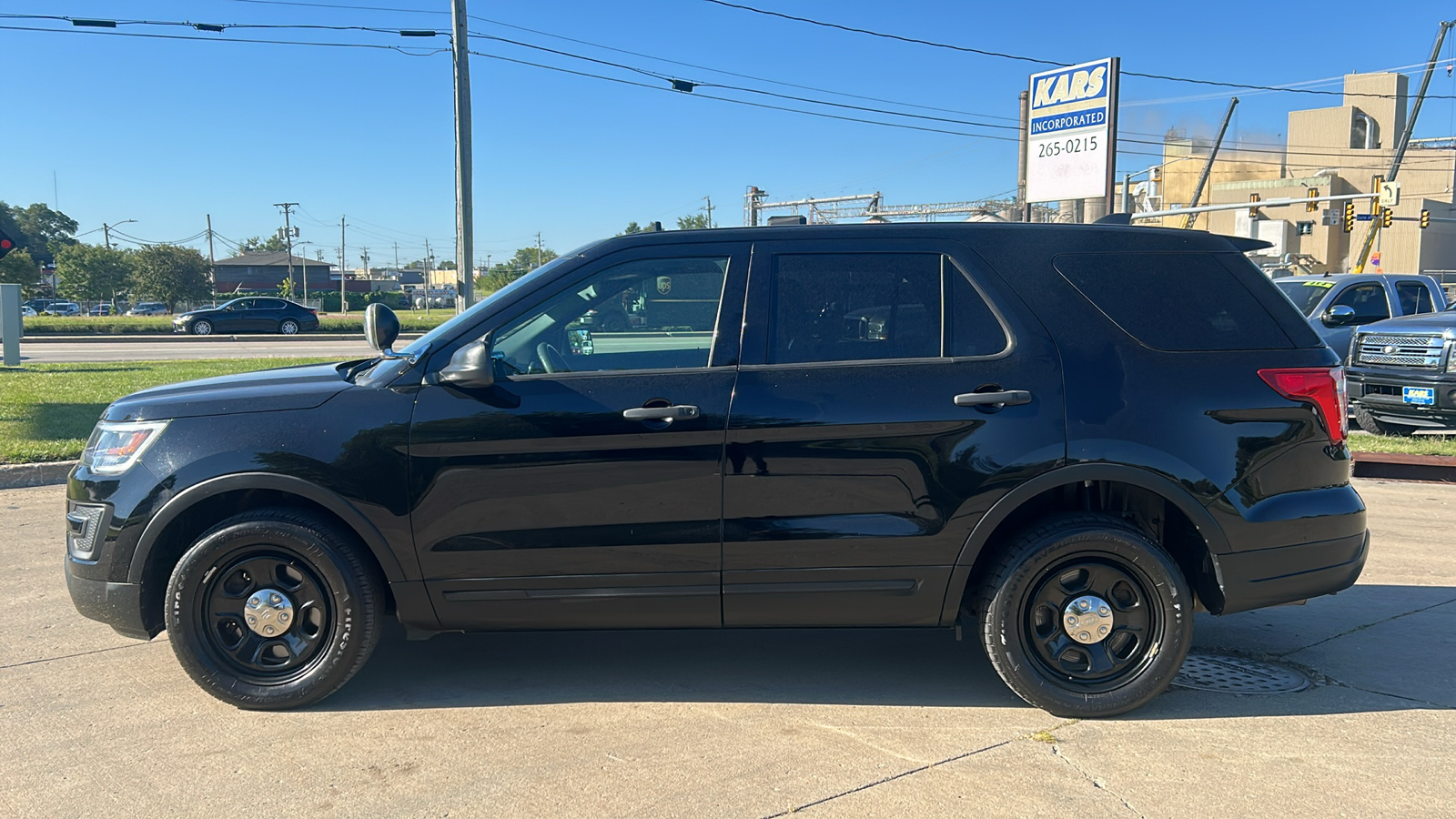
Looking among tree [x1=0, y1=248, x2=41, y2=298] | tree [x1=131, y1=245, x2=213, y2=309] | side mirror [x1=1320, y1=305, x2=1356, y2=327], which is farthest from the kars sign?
tree [x1=131, y1=245, x2=213, y2=309]

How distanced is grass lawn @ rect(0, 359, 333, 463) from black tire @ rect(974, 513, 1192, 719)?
810 centimetres

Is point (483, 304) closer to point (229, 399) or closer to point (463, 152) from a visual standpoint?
point (229, 399)

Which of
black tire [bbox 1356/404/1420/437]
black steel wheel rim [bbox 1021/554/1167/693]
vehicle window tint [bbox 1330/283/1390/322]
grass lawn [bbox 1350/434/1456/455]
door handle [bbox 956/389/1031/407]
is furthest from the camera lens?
vehicle window tint [bbox 1330/283/1390/322]

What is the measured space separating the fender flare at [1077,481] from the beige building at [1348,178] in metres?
57.3

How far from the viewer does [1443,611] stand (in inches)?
209

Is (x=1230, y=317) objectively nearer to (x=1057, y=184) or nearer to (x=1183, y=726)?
(x=1183, y=726)

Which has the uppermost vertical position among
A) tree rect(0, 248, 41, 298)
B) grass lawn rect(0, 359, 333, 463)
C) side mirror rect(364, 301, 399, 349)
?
tree rect(0, 248, 41, 298)

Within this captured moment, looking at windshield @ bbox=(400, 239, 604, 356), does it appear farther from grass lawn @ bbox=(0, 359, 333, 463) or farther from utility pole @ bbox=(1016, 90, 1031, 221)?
utility pole @ bbox=(1016, 90, 1031, 221)

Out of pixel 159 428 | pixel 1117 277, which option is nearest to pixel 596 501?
pixel 159 428

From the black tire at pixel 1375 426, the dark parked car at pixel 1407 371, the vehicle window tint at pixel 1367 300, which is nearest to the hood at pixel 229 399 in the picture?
the dark parked car at pixel 1407 371

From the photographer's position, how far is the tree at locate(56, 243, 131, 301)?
76.8 metres

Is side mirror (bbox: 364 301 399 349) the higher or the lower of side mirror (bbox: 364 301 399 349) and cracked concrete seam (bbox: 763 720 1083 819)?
the higher

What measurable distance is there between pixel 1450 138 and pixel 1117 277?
267 feet

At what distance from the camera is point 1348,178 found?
6222 centimetres
